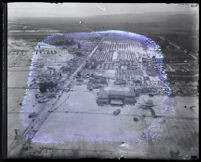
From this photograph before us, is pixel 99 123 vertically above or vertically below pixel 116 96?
below

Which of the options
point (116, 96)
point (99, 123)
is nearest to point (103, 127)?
point (99, 123)

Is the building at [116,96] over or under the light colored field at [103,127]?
over

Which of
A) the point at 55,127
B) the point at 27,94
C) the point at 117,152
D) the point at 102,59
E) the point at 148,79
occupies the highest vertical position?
the point at 102,59

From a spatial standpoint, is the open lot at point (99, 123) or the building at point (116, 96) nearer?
the open lot at point (99, 123)

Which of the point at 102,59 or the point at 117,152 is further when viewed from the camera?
the point at 102,59

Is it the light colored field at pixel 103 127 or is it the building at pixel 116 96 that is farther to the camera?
the building at pixel 116 96

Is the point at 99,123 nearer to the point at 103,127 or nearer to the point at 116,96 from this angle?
the point at 103,127

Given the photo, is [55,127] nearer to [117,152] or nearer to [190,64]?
[117,152]

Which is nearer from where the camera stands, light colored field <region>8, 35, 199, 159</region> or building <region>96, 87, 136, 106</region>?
A: light colored field <region>8, 35, 199, 159</region>

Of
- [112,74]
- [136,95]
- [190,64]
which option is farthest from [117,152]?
[190,64]

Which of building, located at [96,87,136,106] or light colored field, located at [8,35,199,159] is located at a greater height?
building, located at [96,87,136,106]

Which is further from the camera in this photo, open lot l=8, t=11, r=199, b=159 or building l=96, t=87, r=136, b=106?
building l=96, t=87, r=136, b=106
